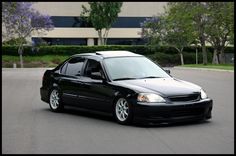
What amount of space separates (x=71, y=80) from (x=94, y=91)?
3.74 ft

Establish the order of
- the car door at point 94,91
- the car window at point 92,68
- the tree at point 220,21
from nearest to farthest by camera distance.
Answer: the car door at point 94,91
the car window at point 92,68
the tree at point 220,21

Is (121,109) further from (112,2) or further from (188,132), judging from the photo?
(112,2)

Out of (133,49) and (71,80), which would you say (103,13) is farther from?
(71,80)

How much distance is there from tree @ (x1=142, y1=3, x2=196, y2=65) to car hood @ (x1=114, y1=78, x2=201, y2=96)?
123 ft

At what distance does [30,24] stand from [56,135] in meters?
47.2

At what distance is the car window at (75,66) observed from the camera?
1217 centimetres

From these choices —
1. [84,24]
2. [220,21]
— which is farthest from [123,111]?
[84,24]

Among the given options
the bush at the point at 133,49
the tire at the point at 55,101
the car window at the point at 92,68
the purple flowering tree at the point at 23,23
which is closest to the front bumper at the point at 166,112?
the car window at the point at 92,68

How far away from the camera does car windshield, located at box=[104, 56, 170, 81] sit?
439 inches

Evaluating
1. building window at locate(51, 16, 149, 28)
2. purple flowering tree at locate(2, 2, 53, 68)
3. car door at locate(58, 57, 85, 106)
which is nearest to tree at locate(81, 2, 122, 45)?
building window at locate(51, 16, 149, 28)

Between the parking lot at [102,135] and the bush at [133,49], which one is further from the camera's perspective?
the bush at [133,49]

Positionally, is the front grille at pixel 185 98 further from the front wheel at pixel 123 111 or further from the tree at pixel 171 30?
the tree at pixel 171 30

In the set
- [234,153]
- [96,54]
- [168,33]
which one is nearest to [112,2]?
[168,33]

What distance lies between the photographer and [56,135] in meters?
9.31
